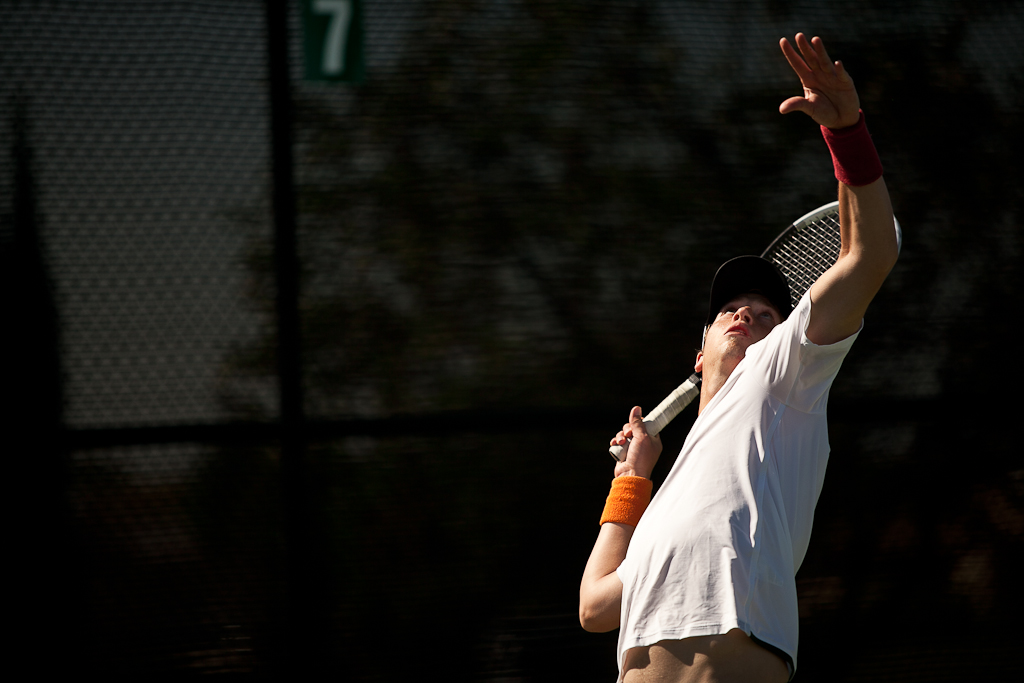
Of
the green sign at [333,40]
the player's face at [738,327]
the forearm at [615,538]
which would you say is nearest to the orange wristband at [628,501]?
the forearm at [615,538]

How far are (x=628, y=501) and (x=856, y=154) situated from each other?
0.80 metres

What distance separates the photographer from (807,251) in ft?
6.80

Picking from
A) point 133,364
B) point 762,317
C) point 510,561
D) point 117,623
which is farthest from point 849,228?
point 117,623

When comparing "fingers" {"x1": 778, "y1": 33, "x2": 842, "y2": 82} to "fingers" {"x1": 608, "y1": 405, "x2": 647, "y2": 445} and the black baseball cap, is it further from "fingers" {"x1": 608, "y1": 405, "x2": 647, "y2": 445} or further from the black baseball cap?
"fingers" {"x1": 608, "y1": 405, "x2": 647, "y2": 445}

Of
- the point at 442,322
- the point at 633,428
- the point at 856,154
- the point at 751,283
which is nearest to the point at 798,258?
the point at 751,283

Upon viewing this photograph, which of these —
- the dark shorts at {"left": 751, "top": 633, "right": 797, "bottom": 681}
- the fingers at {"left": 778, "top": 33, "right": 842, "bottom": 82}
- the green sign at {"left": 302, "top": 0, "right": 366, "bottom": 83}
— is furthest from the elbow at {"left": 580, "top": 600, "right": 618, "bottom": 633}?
the green sign at {"left": 302, "top": 0, "right": 366, "bottom": 83}

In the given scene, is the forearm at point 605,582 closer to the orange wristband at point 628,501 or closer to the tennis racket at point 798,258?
the orange wristband at point 628,501

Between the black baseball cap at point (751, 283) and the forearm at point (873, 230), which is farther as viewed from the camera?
the black baseball cap at point (751, 283)

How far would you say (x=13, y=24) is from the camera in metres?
2.37

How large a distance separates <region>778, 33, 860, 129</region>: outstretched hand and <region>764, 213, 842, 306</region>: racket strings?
0.60m

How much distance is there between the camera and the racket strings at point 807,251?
78.7 inches

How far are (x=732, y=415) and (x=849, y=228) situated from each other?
0.39 m

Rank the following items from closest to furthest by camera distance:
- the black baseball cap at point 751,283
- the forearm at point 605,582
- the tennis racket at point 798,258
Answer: the forearm at point 605,582, the black baseball cap at point 751,283, the tennis racket at point 798,258

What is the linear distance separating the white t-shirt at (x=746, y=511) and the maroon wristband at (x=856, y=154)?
22cm
